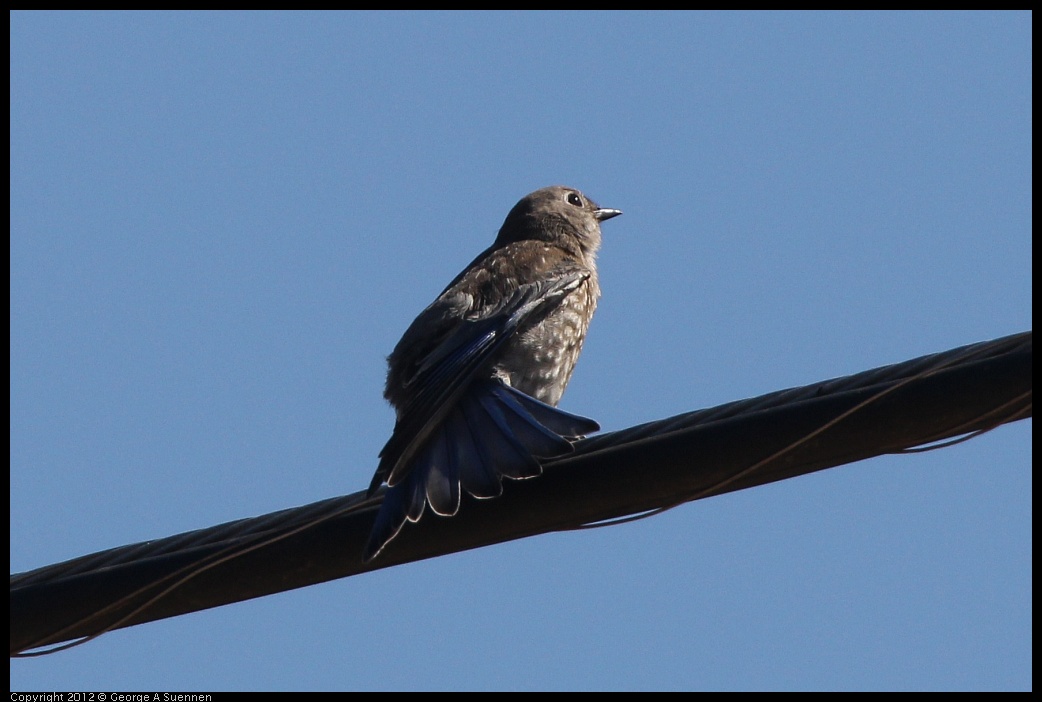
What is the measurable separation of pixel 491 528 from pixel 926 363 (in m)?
1.33

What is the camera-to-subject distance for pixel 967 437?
12.7ft

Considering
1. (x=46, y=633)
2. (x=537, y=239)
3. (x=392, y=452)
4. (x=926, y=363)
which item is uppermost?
(x=537, y=239)

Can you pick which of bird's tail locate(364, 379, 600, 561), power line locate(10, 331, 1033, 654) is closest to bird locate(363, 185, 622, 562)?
bird's tail locate(364, 379, 600, 561)

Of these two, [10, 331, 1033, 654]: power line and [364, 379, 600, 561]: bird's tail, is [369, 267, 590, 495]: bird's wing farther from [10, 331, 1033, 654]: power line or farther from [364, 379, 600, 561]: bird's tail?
[10, 331, 1033, 654]: power line

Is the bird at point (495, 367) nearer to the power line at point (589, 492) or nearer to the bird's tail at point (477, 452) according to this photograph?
the bird's tail at point (477, 452)

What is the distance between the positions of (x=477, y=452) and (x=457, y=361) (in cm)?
101

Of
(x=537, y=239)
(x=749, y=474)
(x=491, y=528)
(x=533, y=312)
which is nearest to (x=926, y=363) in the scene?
(x=749, y=474)

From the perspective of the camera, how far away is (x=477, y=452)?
5070 millimetres

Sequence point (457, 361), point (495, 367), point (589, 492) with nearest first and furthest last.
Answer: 1. point (589, 492)
2. point (457, 361)
3. point (495, 367)

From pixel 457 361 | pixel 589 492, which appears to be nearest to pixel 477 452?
pixel 589 492

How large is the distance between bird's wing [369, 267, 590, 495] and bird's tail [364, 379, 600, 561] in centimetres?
4

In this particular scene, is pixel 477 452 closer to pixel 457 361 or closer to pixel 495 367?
pixel 457 361

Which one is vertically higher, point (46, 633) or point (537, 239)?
point (537, 239)

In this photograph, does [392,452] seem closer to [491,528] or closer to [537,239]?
[491,528]
